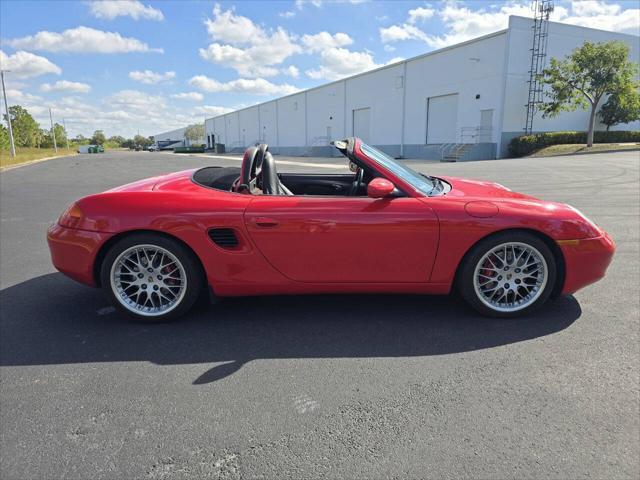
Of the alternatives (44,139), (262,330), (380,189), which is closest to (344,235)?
(380,189)

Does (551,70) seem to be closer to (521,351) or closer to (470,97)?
(470,97)

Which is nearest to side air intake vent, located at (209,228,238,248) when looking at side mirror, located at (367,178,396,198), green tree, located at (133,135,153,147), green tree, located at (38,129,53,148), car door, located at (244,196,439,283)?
car door, located at (244,196,439,283)

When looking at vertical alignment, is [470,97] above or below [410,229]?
above

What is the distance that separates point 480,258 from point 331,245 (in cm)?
104

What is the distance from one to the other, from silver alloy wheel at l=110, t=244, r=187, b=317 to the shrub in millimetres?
27323

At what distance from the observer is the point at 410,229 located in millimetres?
Answer: 2992

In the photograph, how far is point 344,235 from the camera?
299cm

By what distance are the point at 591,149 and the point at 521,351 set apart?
87.1 ft

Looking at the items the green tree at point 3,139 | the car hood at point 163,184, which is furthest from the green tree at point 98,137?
the car hood at point 163,184

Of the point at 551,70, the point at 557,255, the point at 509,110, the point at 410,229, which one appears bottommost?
the point at 557,255

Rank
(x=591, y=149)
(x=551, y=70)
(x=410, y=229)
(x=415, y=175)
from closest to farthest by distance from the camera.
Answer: (x=410, y=229)
(x=415, y=175)
(x=591, y=149)
(x=551, y=70)

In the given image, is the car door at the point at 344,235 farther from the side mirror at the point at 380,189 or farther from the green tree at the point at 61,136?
the green tree at the point at 61,136

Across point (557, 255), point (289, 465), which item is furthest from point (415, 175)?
point (289, 465)

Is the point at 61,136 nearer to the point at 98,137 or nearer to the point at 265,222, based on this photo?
the point at 98,137
